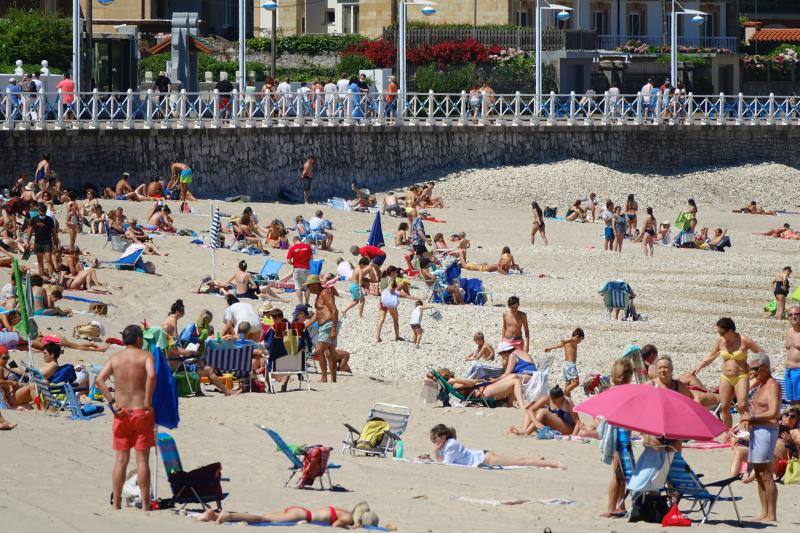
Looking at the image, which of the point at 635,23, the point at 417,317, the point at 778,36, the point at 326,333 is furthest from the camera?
the point at 778,36

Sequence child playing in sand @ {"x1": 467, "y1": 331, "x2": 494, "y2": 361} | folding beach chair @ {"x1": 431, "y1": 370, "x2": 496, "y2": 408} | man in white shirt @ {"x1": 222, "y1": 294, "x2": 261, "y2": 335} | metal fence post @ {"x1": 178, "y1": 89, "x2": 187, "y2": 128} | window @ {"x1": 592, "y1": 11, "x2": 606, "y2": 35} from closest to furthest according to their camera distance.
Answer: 1. folding beach chair @ {"x1": 431, "y1": 370, "x2": 496, "y2": 408}
2. man in white shirt @ {"x1": 222, "y1": 294, "x2": 261, "y2": 335}
3. child playing in sand @ {"x1": 467, "y1": 331, "x2": 494, "y2": 361}
4. metal fence post @ {"x1": 178, "y1": 89, "x2": 187, "y2": 128}
5. window @ {"x1": 592, "y1": 11, "x2": 606, "y2": 35}

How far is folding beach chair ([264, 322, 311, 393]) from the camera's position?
1370 cm

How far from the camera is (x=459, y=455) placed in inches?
430

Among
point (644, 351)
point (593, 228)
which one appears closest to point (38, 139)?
point (593, 228)

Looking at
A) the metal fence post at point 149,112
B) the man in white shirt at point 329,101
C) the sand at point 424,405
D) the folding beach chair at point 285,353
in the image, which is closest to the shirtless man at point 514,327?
the sand at point 424,405

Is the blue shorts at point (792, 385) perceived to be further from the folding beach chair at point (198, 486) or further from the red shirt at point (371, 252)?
the red shirt at point (371, 252)

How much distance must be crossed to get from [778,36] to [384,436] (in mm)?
50329

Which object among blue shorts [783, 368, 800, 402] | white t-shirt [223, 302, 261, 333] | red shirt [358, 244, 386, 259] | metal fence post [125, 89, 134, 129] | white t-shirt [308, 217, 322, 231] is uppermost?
metal fence post [125, 89, 134, 129]

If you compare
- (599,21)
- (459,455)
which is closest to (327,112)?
(459,455)

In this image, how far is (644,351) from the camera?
12.5 metres

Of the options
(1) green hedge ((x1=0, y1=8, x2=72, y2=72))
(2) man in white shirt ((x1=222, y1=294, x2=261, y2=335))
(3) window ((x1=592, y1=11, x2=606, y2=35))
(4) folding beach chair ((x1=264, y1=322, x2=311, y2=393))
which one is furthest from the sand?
(3) window ((x1=592, y1=11, x2=606, y2=35))

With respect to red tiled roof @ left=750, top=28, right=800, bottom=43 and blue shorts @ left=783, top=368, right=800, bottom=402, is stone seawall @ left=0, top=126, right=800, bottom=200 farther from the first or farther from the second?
red tiled roof @ left=750, top=28, right=800, bottom=43

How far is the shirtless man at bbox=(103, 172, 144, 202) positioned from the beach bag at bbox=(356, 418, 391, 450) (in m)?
15.4

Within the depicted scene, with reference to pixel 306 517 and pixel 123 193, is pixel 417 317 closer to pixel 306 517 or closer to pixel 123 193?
pixel 306 517
